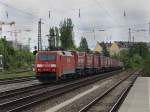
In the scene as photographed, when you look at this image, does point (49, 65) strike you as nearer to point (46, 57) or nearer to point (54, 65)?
point (54, 65)

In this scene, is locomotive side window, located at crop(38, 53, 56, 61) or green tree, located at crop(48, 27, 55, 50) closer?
locomotive side window, located at crop(38, 53, 56, 61)

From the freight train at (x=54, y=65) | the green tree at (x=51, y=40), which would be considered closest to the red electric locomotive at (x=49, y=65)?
the freight train at (x=54, y=65)

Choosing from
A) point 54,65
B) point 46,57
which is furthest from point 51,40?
point 54,65

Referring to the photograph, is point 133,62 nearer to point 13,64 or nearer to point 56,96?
point 13,64

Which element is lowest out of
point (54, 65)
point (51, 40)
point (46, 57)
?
point (54, 65)

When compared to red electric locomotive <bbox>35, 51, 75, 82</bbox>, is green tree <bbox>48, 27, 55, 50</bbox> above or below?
above

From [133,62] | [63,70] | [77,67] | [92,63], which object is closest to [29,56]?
[133,62]

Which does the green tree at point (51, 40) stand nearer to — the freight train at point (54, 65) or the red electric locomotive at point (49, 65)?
the freight train at point (54, 65)

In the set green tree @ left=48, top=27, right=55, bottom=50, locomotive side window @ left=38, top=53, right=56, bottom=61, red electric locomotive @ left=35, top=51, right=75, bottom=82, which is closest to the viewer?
red electric locomotive @ left=35, top=51, right=75, bottom=82

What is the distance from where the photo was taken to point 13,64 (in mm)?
95750

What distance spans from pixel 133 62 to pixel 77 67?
6867 cm

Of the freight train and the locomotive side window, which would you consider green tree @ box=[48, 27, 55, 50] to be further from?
the locomotive side window

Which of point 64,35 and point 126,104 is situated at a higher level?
point 64,35

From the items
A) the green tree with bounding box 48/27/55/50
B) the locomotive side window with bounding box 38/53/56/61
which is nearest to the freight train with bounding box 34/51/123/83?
the locomotive side window with bounding box 38/53/56/61
